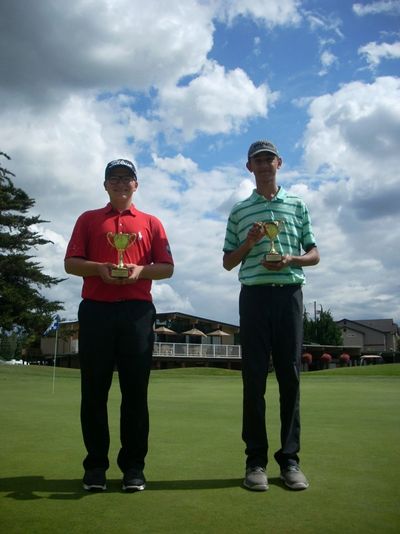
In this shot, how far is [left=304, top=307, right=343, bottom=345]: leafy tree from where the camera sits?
72.8m

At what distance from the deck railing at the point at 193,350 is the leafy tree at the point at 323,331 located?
82.8ft

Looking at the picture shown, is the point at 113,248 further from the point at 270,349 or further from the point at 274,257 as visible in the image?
the point at 270,349

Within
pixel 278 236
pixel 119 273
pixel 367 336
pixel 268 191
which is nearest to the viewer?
pixel 119 273

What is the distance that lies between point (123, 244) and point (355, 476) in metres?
2.01

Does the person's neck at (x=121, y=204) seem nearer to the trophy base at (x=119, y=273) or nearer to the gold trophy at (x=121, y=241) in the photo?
the gold trophy at (x=121, y=241)

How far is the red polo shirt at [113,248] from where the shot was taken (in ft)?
12.2

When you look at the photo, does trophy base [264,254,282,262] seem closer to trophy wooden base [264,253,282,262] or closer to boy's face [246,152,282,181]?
trophy wooden base [264,253,282,262]

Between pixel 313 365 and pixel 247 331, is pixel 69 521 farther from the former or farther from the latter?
pixel 313 365

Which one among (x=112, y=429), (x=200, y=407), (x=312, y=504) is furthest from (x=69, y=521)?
(x=200, y=407)

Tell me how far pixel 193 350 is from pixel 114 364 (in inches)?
1712

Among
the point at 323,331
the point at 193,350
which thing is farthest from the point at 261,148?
the point at 323,331

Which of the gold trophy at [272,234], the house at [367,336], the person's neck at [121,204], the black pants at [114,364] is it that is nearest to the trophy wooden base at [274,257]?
the gold trophy at [272,234]

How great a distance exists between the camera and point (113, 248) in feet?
12.4

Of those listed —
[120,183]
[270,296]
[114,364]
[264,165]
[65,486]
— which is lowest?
[65,486]
